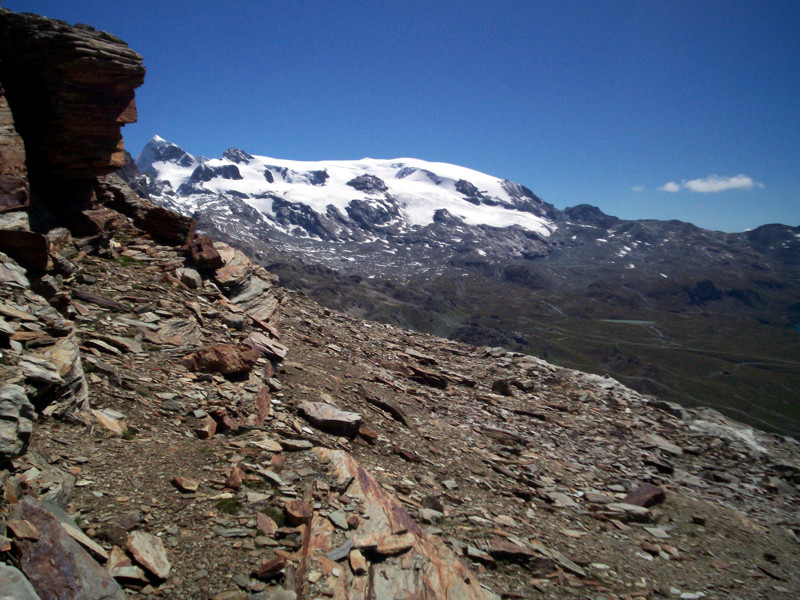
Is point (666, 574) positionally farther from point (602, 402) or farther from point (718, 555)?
point (602, 402)

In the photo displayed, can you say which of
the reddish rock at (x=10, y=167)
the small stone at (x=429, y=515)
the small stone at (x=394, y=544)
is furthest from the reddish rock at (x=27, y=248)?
the small stone at (x=429, y=515)

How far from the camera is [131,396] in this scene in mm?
9531

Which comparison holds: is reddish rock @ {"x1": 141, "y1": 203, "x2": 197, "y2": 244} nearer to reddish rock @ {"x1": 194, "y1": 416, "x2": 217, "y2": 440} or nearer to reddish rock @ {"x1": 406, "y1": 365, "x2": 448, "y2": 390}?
reddish rock @ {"x1": 194, "y1": 416, "x2": 217, "y2": 440}

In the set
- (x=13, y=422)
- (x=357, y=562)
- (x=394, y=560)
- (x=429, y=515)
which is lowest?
(x=429, y=515)

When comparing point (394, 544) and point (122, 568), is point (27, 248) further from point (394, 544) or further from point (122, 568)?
point (394, 544)

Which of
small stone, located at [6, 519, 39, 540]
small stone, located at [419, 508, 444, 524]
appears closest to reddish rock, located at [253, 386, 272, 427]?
small stone, located at [419, 508, 444, 524]

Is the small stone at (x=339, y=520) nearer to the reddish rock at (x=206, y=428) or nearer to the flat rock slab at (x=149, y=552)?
the flat rock slab at (x=149, y=552)

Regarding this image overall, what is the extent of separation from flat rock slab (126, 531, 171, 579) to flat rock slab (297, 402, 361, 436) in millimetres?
5345

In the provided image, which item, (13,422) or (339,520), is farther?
(339,520)

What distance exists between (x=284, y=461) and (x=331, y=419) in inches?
109

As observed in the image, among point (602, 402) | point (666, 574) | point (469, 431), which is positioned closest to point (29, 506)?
point (666, 574)

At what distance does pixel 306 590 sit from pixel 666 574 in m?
7.89

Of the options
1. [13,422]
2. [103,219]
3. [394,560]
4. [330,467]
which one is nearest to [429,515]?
[394,560]

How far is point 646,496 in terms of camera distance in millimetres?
12609
